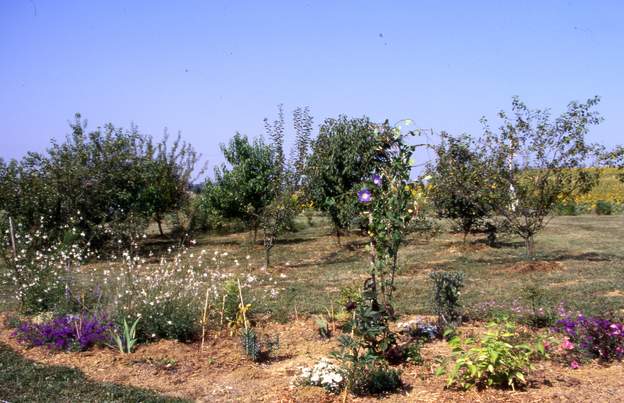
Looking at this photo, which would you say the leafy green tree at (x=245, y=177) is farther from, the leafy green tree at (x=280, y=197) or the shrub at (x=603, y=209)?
the shrub at (x=603, y=209)

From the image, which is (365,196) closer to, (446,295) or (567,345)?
(446,295)

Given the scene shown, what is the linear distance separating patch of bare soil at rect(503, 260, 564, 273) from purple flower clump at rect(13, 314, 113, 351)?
818 cm

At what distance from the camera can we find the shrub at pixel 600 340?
523 cm

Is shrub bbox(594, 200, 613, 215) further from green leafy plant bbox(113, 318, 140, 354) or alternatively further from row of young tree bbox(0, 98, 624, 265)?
green leafy plant bbox(113, 318, 140, 354)

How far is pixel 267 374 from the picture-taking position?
5484mm

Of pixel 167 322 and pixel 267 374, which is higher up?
pixel 167 322

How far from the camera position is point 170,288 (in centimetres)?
705

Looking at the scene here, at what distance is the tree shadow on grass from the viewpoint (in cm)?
489

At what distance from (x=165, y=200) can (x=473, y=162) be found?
11.4 meters

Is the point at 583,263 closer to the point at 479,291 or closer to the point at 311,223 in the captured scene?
the point at 479,291

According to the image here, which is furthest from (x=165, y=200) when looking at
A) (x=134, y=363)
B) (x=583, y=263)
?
(x=134, y=363)

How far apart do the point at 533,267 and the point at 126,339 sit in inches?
334

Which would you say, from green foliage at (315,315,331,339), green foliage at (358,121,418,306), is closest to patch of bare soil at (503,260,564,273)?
green foliage at (315,315,331,339)

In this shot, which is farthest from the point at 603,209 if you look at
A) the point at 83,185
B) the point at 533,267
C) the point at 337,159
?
the point at 83,185
